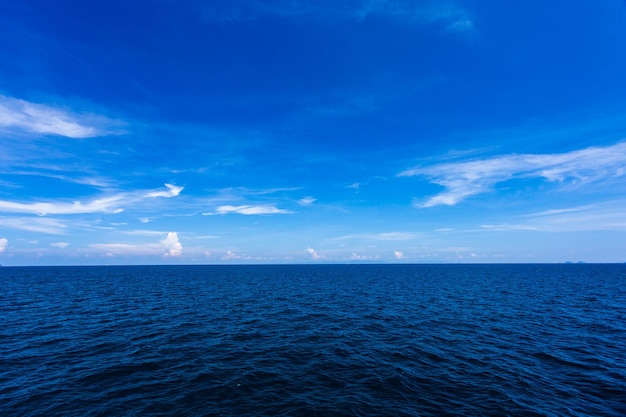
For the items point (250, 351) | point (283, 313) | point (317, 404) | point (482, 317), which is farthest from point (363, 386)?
point (482, 317)

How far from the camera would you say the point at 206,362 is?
1114 inches

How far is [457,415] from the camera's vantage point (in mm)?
19641

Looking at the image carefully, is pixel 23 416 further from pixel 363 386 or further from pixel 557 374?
pixel 557 374

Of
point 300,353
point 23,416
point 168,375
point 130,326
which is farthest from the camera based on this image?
point 130,326

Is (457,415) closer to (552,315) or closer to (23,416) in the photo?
(23,416)

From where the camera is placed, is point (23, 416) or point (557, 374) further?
point (557, 374)

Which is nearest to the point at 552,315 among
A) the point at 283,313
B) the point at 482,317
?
the point at 482,317

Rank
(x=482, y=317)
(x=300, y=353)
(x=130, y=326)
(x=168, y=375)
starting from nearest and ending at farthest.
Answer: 1. (x=168, y=375)
2. (x=300, y=353)
3. (x=130, y=326)
4. (x=482, y=317)

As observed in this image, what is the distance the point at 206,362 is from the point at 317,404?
1328 centimetres

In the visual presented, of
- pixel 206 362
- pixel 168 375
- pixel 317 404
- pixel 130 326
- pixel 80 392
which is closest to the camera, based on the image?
pixel 317 404

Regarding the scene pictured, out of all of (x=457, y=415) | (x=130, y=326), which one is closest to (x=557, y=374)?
(x=457, y=415)

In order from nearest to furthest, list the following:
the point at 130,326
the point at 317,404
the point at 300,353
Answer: the point at 317,404 < the point at 300,353 < the point at 130,326

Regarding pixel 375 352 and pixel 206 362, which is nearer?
pixel 206 362

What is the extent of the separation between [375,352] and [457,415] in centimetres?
1207
